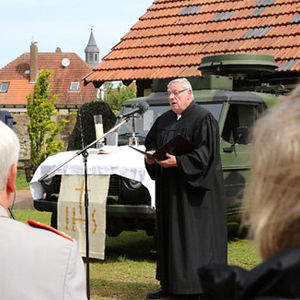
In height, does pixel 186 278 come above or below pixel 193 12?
below

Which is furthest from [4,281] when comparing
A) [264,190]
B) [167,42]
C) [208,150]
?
[167,42]

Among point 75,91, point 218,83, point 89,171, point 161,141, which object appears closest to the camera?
point 161,141

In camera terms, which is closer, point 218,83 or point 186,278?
point 186,278

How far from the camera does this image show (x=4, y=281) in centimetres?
197

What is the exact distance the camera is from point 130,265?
7906 millimetres

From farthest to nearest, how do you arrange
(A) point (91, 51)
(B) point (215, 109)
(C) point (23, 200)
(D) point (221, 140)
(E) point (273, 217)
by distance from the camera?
(A) point (91, 51)
(C) point (23, 200)
(B) point (215, 109)
(D) point (221, 140)
(E) point (273, 217)

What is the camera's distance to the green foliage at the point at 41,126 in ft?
66.5

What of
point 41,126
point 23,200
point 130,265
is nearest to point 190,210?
point 130,265

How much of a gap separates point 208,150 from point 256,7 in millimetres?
9962

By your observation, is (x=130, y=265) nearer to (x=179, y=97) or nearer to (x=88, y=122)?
(x=179, y=97)

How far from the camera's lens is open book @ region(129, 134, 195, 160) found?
566cm

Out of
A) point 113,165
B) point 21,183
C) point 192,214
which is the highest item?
point 113,165

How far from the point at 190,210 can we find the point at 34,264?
4.16 m

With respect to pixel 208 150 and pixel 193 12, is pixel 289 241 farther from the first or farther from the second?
pixel 193 12
